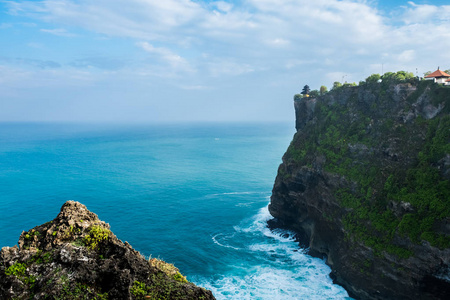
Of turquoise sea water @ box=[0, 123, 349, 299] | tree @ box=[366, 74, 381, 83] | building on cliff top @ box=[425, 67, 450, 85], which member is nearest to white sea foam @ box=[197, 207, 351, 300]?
turquoise sea water @ box=[0, 123, 349, 299]

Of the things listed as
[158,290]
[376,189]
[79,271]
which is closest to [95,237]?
[79,271]

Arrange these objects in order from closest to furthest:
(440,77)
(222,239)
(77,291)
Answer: (77,291) → (440,77) → (222,239)

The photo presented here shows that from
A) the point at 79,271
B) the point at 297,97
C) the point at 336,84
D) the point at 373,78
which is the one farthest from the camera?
the point at 297,97

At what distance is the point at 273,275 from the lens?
1603 inches

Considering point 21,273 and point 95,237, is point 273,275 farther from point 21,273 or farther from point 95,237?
point 21,273

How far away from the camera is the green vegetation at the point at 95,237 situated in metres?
14.6

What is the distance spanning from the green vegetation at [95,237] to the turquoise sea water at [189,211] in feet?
85.2

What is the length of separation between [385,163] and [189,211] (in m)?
39.2

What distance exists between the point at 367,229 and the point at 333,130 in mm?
18547

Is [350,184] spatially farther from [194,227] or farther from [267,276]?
[194,227]

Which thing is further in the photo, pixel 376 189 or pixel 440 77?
pixel 440 77

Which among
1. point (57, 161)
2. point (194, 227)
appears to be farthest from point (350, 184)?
point (57, 161)

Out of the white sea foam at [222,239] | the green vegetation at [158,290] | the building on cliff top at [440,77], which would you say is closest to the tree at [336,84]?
the building on cliff top at [440,77]

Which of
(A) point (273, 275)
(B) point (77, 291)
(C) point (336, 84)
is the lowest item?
(A) point (273, 275)
